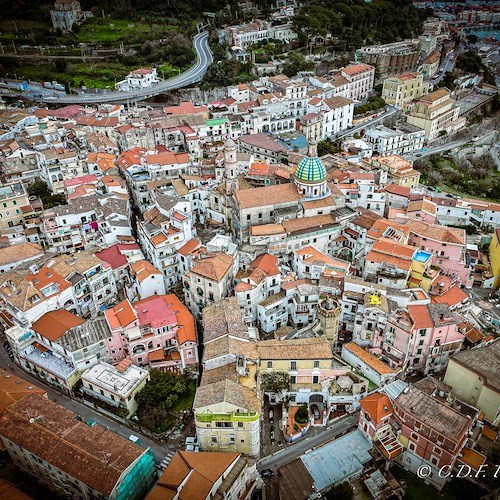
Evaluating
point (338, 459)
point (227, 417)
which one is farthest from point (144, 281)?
point (338, 459)

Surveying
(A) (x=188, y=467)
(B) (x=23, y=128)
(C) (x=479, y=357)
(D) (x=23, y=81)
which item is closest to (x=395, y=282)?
(C) (x=479, y=357)

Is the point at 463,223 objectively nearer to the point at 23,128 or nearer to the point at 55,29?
the point at 23,128

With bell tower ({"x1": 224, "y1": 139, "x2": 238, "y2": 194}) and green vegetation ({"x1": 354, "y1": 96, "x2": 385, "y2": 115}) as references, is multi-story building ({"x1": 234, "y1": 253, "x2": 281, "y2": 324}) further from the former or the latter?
green vegetation ({"x1": 354, "y1": 96, "x2": 385, "y2": 115})

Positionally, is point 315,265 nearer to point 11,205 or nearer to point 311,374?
point 311,374

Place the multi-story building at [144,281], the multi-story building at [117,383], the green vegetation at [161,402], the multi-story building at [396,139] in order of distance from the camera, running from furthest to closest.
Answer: the multi-story building at [396,139] < the multi-story building at [144,281] < the multi-story building at [117,383] < the green vegetation at [161,402]

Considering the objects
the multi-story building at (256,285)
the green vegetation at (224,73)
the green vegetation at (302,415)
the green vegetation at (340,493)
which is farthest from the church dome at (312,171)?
the green vegetation at (224,73)

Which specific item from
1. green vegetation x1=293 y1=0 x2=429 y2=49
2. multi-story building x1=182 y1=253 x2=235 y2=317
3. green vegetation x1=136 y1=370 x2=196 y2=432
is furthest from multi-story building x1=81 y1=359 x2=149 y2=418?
green vegetation x1=293 y1=0 x2=429 y2=49

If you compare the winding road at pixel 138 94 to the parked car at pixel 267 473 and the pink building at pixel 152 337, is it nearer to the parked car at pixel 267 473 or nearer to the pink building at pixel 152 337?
the pink building at pixel 152 337

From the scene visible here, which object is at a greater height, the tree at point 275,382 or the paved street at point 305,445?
the tree at point 275,382
